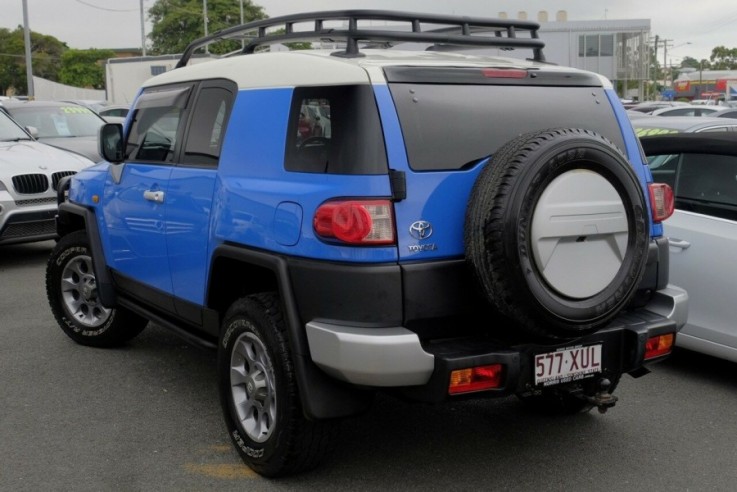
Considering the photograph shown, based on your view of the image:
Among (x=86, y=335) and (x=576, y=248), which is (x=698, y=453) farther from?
(x=86, y=335)

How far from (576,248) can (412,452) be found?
142 centimetres

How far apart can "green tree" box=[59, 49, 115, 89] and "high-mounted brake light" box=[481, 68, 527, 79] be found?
Result: 307 ft

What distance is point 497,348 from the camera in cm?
353

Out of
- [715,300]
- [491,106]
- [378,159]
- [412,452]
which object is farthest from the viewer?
[715,300]

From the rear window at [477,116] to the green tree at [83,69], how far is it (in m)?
93.6

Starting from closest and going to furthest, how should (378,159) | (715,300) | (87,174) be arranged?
1. (378,159)
2. (715,300)
3. (87,174)

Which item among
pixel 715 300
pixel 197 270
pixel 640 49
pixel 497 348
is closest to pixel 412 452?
pixel 497 348

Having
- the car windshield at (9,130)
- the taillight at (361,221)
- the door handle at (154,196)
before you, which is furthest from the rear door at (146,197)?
the car windshield at (9,130)

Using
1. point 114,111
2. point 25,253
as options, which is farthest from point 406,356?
point 114,111

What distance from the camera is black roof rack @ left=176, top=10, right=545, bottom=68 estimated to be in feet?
12.8

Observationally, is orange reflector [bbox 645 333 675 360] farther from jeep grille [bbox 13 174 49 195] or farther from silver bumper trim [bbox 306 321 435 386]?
jeep grille [bbox 13 174 49 195]

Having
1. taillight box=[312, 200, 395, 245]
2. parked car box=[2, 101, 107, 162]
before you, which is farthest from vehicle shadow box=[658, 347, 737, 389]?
parked car box=[2, 101, 107, 162]

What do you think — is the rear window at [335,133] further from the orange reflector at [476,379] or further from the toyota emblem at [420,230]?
the orange reflector at [476,379]

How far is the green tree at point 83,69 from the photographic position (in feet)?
303
